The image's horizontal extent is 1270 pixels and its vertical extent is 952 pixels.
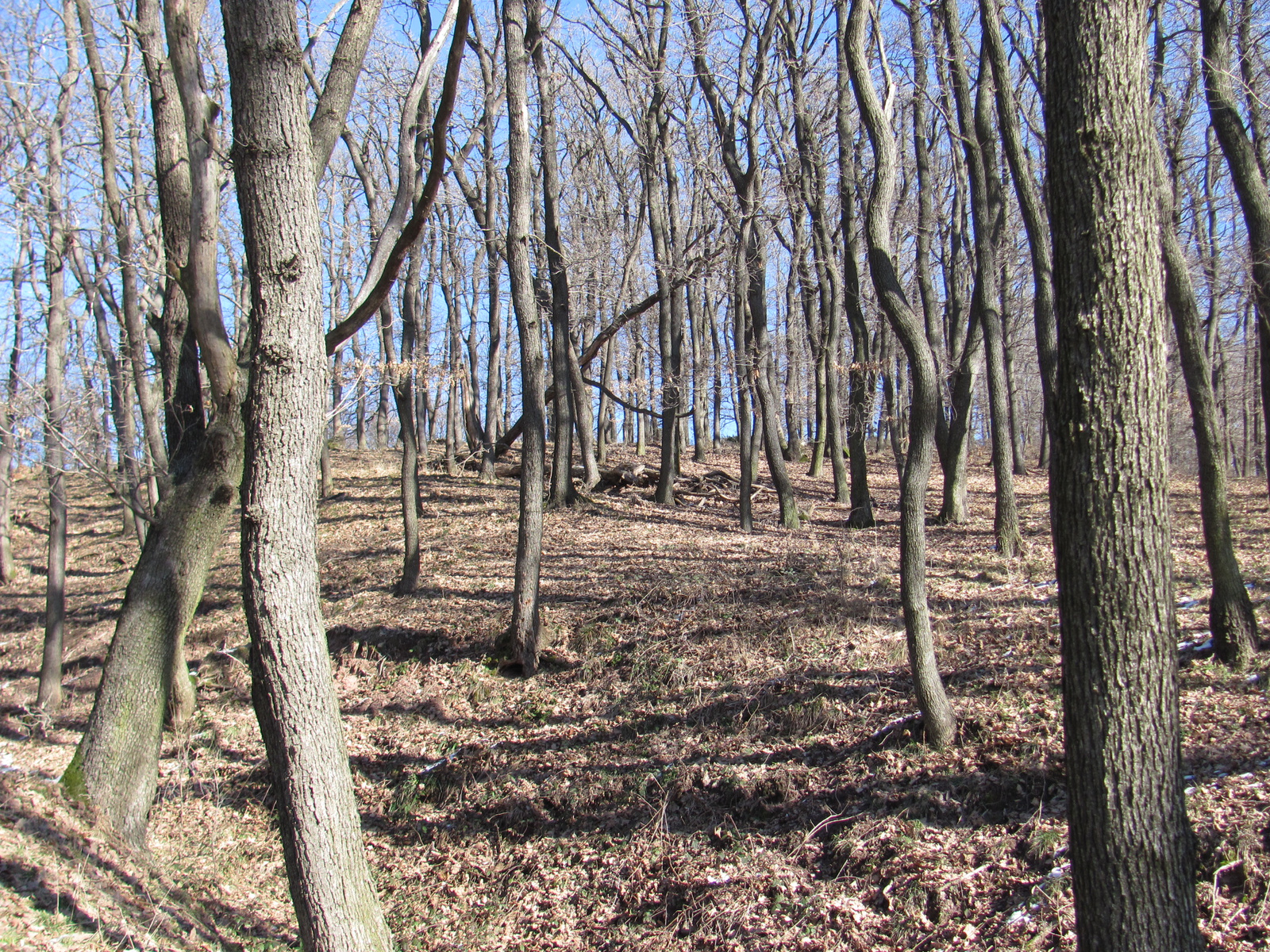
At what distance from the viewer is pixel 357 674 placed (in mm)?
9180

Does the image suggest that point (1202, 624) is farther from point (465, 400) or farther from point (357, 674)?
point (465, 400)

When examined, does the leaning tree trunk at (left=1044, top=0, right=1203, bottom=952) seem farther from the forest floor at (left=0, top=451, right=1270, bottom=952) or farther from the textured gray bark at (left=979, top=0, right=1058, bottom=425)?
the textured gray bark at (left=979, top=0, right=1058, bottom=425)

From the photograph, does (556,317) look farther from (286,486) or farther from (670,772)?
(286,486)

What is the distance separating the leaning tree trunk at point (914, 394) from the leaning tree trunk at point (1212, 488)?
2.28m

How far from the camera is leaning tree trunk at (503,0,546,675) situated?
8.55 metres

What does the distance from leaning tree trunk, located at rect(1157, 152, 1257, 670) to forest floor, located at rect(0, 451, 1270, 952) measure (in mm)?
268

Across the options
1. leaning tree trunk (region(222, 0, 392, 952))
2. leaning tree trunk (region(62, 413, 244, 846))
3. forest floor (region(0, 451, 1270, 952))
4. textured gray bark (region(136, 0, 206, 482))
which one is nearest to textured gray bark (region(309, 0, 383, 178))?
leaning tree trunk (region(222, 0, 392, 952))

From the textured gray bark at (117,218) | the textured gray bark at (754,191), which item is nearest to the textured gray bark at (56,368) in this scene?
the textured gray bark at (117,218)

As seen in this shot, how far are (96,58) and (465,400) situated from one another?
10759 millimetres

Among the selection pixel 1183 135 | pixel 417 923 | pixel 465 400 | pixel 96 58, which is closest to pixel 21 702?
pixel 417 923

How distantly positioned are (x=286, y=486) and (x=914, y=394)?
4.51 meters

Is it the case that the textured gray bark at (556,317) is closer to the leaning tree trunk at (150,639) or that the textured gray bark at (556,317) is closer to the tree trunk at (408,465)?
the tree trunk at (408,465)

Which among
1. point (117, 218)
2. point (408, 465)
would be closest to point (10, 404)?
point (117, 218)

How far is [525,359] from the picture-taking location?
8891mm
